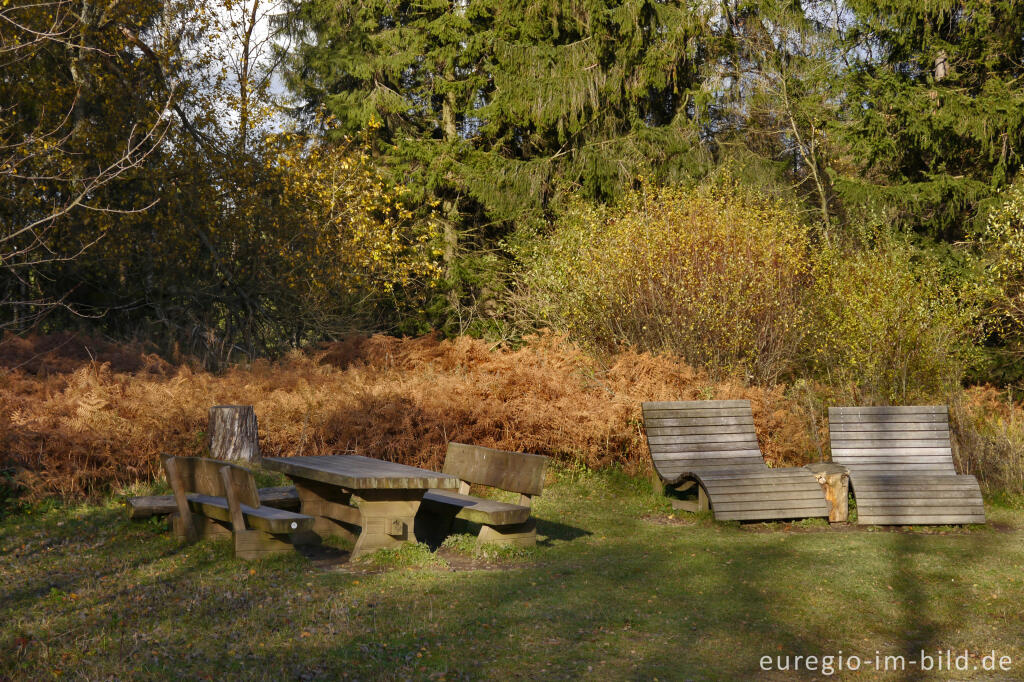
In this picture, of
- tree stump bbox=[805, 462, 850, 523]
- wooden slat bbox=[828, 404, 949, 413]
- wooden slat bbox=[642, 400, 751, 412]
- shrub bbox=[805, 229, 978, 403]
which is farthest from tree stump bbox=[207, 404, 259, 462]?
shrub bbox=[805, 229, 978, 403]

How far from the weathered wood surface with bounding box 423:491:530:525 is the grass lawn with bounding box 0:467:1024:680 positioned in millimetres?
305

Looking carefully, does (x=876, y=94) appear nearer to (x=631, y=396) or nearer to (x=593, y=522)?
(x=631, y=396)

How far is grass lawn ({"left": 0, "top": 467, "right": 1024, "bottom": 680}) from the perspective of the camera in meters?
4.38

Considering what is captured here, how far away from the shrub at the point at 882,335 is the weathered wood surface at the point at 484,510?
6830 mm

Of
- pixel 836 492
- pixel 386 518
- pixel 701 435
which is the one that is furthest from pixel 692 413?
pixel 386 518

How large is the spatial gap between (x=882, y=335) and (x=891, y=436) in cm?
341

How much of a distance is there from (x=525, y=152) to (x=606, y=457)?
1277 centimetres

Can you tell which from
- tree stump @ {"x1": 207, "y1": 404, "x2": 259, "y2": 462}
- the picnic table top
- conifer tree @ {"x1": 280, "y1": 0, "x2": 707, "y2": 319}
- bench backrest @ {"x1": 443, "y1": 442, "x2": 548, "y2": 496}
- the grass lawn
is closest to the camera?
the grass lawn

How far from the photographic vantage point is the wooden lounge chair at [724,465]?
8266 millimetres

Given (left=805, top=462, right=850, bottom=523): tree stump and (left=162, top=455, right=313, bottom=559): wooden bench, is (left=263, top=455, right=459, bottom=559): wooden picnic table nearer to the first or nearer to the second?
(left=162, top=455, right=313, bottom=559): wooden bench

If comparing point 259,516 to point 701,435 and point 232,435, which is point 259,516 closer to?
point 232,435

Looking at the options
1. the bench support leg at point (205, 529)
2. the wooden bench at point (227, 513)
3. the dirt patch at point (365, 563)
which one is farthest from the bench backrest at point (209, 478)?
the dirt patch at point (365, 563)

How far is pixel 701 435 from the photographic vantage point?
938cm

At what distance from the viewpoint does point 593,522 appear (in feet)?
27.8
